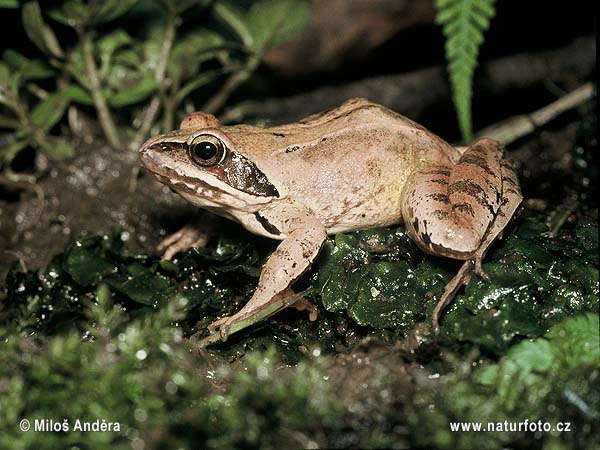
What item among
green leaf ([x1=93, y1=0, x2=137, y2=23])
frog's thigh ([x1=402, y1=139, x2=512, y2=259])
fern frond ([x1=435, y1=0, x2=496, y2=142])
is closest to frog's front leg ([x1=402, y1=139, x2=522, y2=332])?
frog's thigh ([x1=402, y1=139, x2=512, y2=259])

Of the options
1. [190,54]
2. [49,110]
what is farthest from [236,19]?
[49,110]

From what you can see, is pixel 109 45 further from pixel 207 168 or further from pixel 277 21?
pixel 207 168

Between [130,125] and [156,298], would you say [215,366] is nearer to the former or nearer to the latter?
[156,298]

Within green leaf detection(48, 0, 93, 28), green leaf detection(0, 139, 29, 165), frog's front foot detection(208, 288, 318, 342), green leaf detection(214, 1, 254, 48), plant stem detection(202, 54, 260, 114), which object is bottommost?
frog's front foot detection(208, 288, 318, 342)

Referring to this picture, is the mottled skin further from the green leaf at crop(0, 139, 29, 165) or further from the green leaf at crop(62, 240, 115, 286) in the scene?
the green leaf at crop(0, 139, 29, 165)

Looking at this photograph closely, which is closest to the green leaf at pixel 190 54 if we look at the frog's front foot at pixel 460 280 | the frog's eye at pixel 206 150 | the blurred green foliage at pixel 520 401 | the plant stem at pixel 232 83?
the plant stem at pixel 232 83

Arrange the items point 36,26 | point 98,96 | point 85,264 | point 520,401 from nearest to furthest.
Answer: point 520,401 → point 85,264 → point 36,26 → point 98,96
